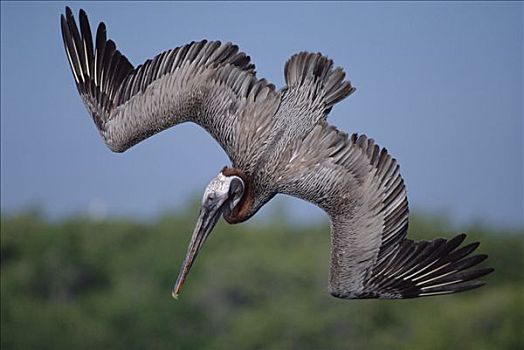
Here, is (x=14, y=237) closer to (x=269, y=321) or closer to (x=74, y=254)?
(x=74, y=254)

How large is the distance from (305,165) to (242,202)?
703mm

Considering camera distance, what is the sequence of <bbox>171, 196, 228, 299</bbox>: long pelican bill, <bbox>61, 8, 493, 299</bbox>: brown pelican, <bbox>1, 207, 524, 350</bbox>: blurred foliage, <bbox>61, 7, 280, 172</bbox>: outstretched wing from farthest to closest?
<bbox>1, 207, 524, 350</bbox>: blurred foliage, <bbox>171, 196, 228, 299</bbox>: long pelican bill, <bbox>61, 7, 280, 172</bbox>: outstretched wing, <bbox>61, 8, 493, 299</bbox>: brown pelican

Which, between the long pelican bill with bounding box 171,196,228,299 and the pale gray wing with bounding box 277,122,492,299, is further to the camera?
the long pelican bill with bounding box 171,196,228,299

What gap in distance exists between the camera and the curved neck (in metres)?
10.6

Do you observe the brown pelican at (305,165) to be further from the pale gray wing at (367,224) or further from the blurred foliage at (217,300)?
the blurred foliage at (217,300)

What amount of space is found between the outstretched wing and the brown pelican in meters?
0.01

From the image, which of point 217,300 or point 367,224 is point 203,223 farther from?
point 217,300

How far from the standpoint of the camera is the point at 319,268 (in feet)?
186

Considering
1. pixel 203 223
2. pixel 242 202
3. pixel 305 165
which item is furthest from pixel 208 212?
pixel 305 165

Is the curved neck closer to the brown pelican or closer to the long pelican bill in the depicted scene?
the brown pelican

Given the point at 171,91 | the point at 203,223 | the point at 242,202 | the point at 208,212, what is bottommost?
the point at 203,223

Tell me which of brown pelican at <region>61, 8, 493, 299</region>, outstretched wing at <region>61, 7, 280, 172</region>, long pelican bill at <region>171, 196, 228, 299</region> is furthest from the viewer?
long pelican bill at <region>171, 196, 228, 299</region>

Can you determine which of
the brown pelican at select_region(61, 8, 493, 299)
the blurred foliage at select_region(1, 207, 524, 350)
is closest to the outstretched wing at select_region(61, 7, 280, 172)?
the brown pelican at select_region(61, 8, 493, 299)

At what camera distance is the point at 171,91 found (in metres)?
11.2
